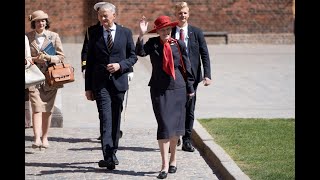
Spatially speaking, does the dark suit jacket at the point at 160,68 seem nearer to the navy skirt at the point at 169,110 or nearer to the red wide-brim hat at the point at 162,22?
the navy skirt at the point at 169,110

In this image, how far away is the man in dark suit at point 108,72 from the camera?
10.6m

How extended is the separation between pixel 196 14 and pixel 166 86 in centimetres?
1898

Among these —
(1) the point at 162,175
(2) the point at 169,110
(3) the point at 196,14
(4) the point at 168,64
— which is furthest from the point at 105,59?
(3) the point at 196,14

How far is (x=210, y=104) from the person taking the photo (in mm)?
16016

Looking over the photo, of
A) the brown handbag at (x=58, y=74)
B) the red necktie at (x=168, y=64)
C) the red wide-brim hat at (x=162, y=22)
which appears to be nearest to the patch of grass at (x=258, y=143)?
the red necktie at (x=168, y=64)

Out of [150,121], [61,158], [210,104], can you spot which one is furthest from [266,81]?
[61,158]

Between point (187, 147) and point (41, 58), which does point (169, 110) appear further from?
point (41, 58)

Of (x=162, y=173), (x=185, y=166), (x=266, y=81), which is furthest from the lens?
(x=266, y=81)

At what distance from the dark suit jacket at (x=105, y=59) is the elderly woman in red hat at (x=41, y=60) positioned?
106 cm
